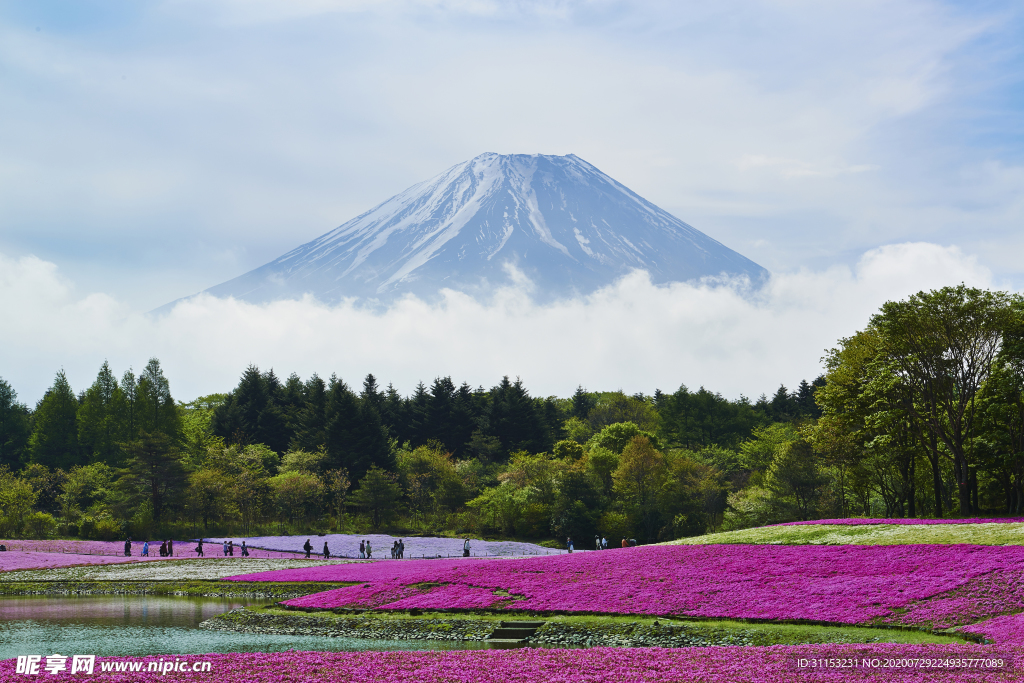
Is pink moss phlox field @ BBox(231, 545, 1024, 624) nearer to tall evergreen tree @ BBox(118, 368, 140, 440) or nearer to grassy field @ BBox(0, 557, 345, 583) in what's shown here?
grassy field @ BBox(0, 557, 345, 583)

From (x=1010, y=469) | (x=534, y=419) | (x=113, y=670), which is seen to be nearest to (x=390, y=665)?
(x=113, y=670)

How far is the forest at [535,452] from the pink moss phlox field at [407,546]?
23.6ft

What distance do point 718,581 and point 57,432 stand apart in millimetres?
89893

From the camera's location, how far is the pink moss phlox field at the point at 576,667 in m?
14.8

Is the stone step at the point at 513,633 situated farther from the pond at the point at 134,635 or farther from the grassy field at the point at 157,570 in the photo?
the grassy field at the point at 157,570

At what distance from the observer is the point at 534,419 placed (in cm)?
9869

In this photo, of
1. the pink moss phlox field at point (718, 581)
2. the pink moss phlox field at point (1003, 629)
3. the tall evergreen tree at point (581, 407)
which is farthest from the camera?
the tall evergreen tree at point (581, 407)

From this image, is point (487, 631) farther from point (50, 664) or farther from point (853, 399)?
point (853, 399)

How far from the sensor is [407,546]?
200ft

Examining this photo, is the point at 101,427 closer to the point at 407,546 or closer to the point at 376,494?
the point at 376,494

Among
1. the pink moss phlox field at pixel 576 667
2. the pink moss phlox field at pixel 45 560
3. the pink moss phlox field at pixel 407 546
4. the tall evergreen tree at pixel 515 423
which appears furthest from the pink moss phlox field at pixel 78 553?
the tall evergreen tree at pixel 515 423

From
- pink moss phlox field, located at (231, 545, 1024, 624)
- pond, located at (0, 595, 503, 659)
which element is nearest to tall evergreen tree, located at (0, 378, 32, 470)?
pond, located at (0, 595, 503, 659)

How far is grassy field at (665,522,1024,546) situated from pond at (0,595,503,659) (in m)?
19.7

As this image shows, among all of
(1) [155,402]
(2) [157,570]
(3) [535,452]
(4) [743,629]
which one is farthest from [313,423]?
(4) [743,629]
